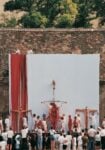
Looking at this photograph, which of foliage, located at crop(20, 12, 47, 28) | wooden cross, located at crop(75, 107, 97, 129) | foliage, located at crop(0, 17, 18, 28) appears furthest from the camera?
foliage, located at crop(0, 17, 18, 28)

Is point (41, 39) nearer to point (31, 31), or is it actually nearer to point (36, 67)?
point (31, 31)

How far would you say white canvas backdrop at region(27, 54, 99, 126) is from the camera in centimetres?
4594

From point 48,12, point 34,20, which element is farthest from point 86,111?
point 48,12

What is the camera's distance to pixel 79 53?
161ft

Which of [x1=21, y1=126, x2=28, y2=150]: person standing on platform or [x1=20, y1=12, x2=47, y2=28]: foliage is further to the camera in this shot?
[x1=20, y1=12, x2=47, y2=28]: foliage

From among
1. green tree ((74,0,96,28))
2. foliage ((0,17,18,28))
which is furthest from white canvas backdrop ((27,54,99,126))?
foliage ((0,17,18,28))

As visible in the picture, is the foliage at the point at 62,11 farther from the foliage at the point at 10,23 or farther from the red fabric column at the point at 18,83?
the red fabric column at the point at 18,83

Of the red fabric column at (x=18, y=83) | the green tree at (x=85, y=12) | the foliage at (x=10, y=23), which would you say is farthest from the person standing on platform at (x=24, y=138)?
the foliage at (x=10, y=23)

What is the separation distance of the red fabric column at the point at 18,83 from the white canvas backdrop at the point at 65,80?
1.11ft

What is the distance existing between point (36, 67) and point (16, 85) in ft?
4.87

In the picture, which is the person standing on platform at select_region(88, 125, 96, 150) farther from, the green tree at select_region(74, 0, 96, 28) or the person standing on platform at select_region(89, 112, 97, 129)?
the green tree at select_region(74, 0, 96, 28)

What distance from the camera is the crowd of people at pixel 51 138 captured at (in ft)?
135

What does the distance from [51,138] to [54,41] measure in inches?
360

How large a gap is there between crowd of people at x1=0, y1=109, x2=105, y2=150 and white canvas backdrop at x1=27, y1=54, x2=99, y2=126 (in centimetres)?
212
